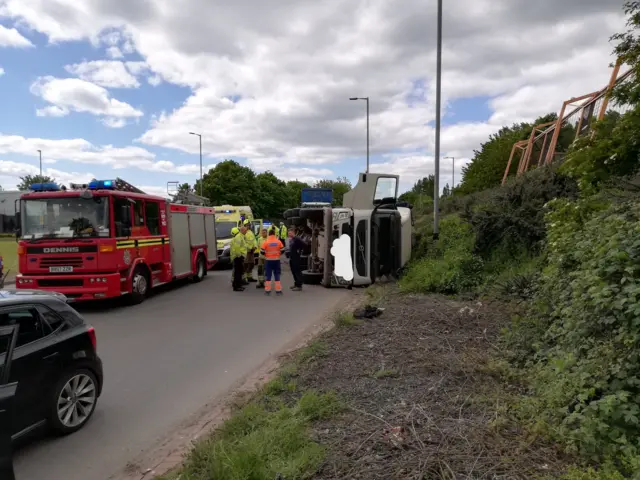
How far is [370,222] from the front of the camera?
11859 millimetres

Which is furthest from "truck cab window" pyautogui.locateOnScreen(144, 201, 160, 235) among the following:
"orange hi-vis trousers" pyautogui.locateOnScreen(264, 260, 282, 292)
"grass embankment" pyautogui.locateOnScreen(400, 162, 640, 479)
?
"grass embankment" pyautogui.locateOnScreen(400, 162, 640, 479)

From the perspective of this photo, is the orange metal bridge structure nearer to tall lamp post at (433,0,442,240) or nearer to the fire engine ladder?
tall lamp post at (433,0,442,240)

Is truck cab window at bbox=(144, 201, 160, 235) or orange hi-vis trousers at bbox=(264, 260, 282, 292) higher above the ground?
truck cab window at bbox=(144, 201, 160, 235)

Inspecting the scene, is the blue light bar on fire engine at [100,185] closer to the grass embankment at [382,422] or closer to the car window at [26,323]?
the grass embankment at [382,422]

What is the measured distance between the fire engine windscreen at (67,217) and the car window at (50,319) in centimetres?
569

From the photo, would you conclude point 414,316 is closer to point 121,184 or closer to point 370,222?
point 370,222

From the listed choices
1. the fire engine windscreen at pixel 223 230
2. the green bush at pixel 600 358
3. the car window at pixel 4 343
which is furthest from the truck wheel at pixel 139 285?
the fire engine windscreen at pixel 223 230

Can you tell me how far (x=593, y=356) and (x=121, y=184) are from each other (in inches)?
398

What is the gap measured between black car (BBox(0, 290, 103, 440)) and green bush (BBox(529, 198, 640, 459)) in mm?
3893

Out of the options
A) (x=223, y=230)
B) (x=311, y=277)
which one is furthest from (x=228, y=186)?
(x=311, y=277)

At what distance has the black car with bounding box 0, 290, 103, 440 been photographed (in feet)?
12.5

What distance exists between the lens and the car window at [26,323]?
3834 mm

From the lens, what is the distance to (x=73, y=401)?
4.36 m

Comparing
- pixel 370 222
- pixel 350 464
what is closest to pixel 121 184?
pixel 370 222
